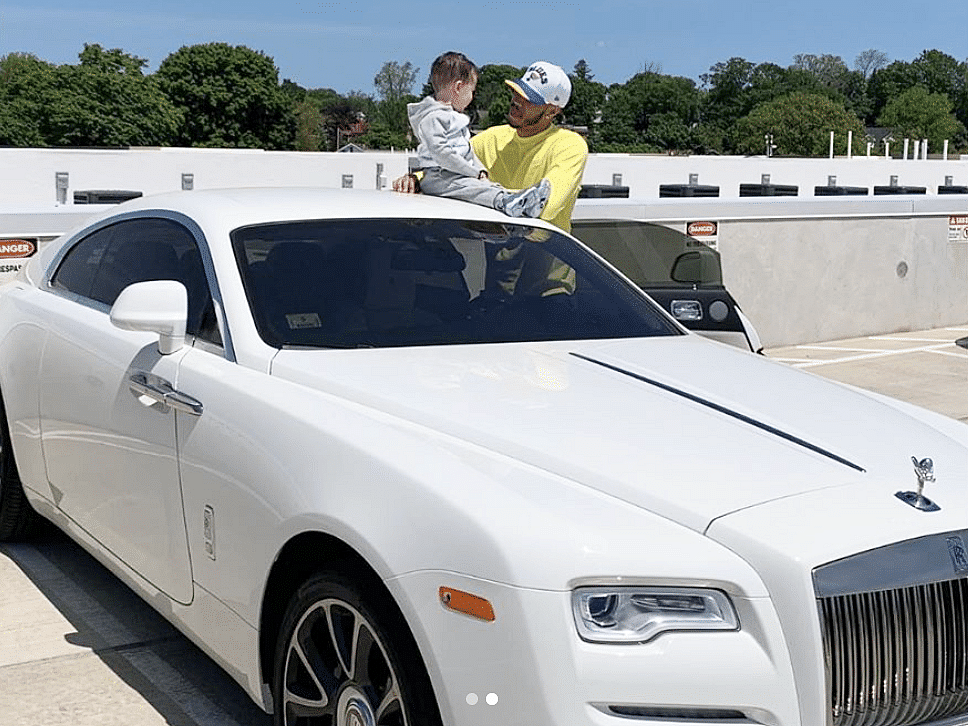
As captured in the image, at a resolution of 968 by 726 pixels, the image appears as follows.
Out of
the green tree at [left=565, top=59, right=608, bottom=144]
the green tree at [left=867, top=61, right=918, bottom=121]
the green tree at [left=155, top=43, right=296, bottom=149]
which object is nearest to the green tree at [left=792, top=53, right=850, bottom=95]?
the green tree at [left=867, top=61, right=918, bottom=121]

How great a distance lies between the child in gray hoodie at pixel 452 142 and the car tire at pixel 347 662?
106 inches

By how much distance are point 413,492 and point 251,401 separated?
0.79 metres

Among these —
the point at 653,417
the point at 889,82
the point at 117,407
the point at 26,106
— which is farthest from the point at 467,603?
the point at 889,82

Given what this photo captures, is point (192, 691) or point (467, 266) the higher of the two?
point (467, 266)

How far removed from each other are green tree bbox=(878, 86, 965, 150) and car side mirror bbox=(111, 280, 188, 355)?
16406 cm

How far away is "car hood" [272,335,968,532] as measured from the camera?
2.92 m

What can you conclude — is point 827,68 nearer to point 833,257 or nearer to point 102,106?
point 102,106

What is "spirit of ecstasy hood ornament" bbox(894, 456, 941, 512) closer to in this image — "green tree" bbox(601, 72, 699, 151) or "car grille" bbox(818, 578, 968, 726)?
"car grille" bbox(818, 578, 968, 726)

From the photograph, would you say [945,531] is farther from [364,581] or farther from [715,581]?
[364,581]

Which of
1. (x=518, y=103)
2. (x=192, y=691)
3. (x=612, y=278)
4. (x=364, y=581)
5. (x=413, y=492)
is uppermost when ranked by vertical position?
(x=518, y=103)

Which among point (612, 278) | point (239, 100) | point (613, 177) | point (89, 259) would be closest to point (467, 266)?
point (612, 278)

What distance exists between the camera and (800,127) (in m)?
136

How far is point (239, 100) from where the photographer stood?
12106cm

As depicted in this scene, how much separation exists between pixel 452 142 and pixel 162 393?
2.33 m
